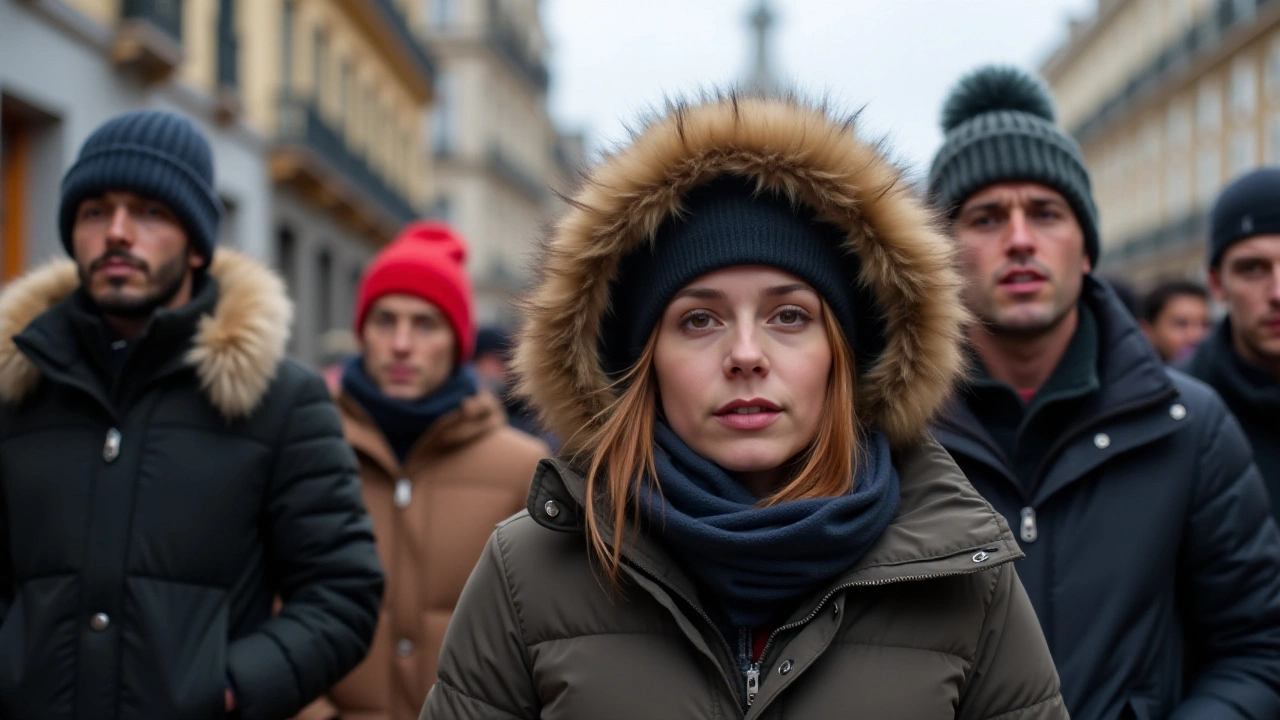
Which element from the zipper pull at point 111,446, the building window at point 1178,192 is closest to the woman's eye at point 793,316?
the zipper pull at point 111,446

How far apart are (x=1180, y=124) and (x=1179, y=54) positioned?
7.89 feet

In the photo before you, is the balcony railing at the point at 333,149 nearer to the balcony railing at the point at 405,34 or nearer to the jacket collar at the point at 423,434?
the balcony railing at the point at 405,34

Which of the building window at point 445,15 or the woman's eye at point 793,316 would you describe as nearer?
the woman's eye at point 793,316

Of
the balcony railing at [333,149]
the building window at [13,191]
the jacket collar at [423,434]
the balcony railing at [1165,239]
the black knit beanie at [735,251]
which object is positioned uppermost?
the balcony railing at [1165,239]

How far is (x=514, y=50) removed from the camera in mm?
51500

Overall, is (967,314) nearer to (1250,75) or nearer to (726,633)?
(726,633)

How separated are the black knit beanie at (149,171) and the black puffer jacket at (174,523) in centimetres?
21

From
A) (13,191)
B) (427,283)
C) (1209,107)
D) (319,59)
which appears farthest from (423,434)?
(1209,107)

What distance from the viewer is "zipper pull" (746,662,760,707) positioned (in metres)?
2.21

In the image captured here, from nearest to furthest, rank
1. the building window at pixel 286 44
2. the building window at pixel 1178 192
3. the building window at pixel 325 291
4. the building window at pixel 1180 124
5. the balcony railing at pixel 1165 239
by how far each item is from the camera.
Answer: the building window at pixel 286 44 → the building window at pixel 325 291 → the balcony railing at pixel 1165 239 → the building window at pixel 1180 124 → the building window at pixel 1178 192

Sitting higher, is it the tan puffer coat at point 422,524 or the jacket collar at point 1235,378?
the jacket collar at point 1235,378

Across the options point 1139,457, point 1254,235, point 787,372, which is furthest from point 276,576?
point 1254,235

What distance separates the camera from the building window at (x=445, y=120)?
48438 millimetres

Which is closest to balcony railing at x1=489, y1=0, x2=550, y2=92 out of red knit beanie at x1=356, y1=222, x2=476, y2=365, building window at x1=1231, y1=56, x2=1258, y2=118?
building window at x1=1231, y1=56, x2=1258, y2=118
